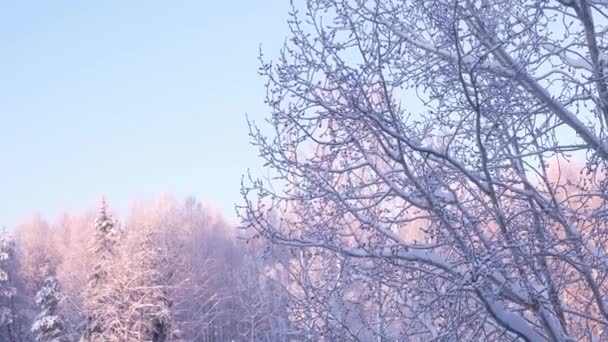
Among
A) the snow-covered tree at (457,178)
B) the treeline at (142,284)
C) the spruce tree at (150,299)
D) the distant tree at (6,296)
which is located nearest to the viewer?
the snow-covered tree at (457,178)

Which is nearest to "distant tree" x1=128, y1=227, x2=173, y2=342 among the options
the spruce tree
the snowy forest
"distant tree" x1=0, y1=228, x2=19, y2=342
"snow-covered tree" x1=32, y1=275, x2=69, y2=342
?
the spruce tree

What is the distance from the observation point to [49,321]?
32.2m

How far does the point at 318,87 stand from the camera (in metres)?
6.18

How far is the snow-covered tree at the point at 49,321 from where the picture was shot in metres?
32.3

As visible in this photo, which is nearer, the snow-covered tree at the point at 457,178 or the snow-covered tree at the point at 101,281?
the snow-covered tree at the point at 457,178

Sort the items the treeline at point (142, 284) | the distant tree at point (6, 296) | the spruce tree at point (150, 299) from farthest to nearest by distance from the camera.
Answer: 1. the distant tree at point (6, 296)
2. the spruce tree at point (150, 299)
3. the treeline at point (142, 284)

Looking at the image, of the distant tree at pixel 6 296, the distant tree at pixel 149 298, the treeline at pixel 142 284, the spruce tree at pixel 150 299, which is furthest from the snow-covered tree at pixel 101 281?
the distant tree at pixel 6 296

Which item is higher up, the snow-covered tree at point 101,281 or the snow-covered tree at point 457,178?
the snow-covered tree at point 101,281

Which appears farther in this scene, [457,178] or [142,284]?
[142,284]

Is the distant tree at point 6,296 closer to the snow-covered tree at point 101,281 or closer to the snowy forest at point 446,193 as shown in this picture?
the snow-covered tree at point 101,281

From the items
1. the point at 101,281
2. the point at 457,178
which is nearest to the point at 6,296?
the point at 101,281

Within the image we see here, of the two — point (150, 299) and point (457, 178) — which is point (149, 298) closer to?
point (150, 299)

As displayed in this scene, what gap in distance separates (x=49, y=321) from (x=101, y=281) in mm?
4202

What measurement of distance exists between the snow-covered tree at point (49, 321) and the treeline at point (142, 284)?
0.04 metres
